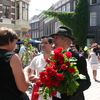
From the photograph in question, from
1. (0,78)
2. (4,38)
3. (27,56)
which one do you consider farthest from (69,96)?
(27,56)

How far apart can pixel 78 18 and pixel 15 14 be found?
10.5 meters

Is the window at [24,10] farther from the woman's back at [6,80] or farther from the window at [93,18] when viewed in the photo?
the woman's back at [6,80]

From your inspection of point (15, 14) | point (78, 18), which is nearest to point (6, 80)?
point (15, 14)

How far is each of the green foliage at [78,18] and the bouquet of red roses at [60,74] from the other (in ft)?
97.9

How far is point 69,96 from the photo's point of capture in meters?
2.40

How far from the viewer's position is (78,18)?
31.8 m

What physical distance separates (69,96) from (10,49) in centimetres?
92

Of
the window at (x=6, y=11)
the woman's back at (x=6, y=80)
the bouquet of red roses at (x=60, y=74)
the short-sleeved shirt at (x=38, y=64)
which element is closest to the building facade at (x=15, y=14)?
the window at (x=6, y=11)

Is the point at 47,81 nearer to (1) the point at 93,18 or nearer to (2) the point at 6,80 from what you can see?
(2) the point at 6,80

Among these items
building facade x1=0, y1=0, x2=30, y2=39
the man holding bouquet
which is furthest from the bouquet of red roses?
building facade x1=0, y1=0, x2=30, y2=39

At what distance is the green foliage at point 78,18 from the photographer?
3153cm

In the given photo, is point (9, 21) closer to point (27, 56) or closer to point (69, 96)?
point (27, 56)

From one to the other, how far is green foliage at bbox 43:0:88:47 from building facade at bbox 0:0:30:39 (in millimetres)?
4723

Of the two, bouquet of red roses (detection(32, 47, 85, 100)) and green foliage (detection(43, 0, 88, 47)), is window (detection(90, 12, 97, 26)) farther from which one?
bouquet of red roses (detection(32, 47, 85, 100))
